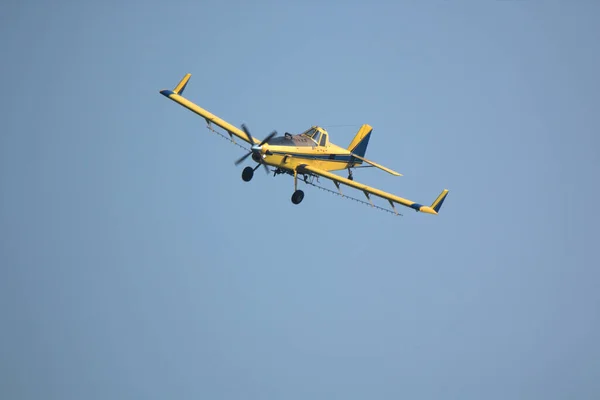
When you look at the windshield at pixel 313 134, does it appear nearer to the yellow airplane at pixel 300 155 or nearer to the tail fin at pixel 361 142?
the yellow airplane at pixel 300 155

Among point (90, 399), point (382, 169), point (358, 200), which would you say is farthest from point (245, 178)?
point (90, 399)

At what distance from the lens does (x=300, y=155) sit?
72625 mm

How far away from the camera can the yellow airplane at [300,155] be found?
229 feet

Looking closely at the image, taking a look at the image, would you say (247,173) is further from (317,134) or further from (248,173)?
(317,134)

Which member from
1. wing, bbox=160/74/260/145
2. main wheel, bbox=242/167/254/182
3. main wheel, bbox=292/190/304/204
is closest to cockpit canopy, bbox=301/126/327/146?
wing, bbox=160/74/260/145

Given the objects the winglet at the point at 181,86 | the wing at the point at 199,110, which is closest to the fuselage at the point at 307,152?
the wing at the point at 199,110

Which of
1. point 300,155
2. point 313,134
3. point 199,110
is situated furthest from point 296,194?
point 199,110

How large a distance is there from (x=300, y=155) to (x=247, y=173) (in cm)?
430

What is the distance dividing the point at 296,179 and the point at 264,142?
14.5 feet

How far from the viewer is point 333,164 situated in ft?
255

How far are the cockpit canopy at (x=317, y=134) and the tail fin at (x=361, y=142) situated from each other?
5.97m

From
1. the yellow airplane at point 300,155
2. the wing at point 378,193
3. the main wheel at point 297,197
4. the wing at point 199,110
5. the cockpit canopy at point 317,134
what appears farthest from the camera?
the cockpit canopy at point 317,134

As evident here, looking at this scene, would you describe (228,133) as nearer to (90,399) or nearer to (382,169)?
(382,169)

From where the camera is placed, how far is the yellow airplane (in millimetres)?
69938
